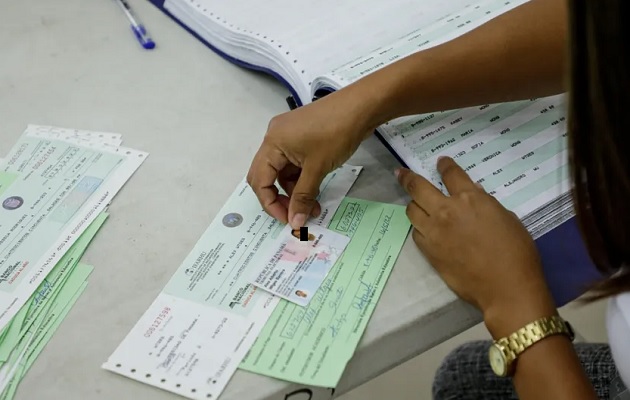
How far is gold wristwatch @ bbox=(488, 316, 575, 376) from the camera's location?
0.61 meters

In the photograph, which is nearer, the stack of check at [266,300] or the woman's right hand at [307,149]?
the stack of check at [266,300]

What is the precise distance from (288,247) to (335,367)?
14cm

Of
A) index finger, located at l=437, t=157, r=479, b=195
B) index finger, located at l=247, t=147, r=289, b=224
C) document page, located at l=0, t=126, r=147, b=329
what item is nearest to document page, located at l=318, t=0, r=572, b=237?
index finger, located at l=437, t=157, r=479, b=195

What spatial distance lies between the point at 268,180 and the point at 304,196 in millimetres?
42

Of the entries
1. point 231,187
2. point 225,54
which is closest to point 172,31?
point 225,54

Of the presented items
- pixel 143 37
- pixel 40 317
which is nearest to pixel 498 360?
pixel 40 317

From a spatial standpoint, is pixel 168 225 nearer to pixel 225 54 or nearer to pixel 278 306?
pixel 278 306

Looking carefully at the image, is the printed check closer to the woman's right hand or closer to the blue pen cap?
the woman's right hand

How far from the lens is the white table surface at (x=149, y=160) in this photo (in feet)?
1.98

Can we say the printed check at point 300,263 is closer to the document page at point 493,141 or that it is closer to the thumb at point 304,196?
the thumb at point 304,196

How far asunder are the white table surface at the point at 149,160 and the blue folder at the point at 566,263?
8cm

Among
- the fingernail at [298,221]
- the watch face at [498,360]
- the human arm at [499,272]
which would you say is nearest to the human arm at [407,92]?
the fingernail at [298,221]

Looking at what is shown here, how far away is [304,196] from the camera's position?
0.69m

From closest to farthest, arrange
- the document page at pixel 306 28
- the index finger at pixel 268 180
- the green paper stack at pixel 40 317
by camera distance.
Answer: the green paper stack at pixel 40 317, the index finger at pixel 268 180, the document page at pixel 306 28
